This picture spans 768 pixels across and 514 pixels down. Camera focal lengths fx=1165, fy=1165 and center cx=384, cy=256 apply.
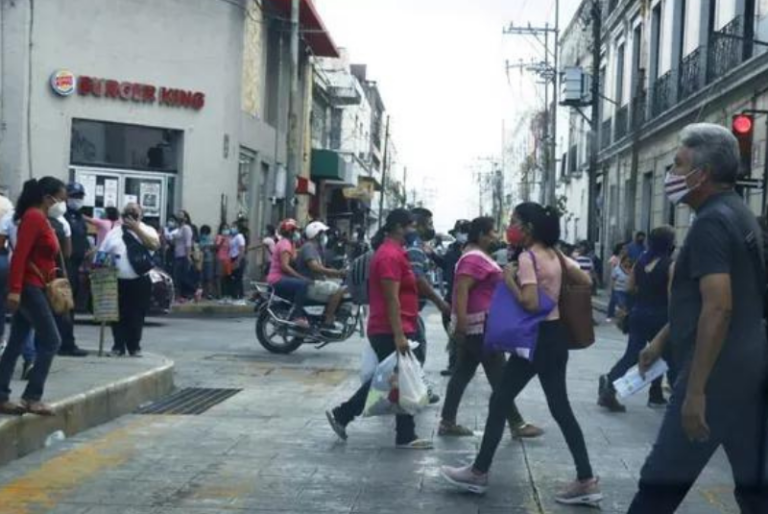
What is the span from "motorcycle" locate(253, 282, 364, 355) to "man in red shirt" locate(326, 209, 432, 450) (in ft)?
18.5

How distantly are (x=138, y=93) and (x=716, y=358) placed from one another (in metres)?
21.4

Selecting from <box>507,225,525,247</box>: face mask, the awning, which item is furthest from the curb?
the awning

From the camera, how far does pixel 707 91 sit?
83.4ft

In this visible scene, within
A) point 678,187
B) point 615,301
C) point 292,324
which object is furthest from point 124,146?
point 678,187

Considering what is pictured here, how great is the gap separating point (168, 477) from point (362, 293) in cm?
302

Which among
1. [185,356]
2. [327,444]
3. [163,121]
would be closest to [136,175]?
[163,121]

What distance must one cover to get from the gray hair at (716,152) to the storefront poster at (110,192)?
2097cm

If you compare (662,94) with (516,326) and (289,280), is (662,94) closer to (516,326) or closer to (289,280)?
(289,280)

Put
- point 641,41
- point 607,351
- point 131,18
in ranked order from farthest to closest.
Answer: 1. point 641,41
2. point 131,18
3. point 607,351

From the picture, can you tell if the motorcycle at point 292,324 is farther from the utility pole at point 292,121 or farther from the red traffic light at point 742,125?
the utility pole at point 292,121

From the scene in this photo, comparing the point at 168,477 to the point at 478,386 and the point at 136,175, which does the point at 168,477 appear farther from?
the point at 136,175

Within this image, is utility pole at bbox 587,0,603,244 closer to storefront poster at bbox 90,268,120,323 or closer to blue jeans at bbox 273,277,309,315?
blue jeans at bbox 273,277,309,315

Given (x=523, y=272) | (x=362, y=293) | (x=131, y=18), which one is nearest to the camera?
(x=523, y=272)

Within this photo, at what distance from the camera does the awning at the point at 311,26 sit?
30859 mm
